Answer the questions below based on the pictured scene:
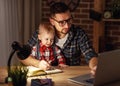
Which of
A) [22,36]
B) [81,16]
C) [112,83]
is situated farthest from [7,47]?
[112,83]

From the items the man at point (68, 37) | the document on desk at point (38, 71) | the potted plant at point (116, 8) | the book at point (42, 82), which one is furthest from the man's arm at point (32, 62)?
the potted plant at point (116, 8)

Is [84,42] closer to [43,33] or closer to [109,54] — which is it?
[43,33]

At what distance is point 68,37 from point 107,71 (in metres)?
0.98

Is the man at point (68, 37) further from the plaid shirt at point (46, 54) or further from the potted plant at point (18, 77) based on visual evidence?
the potted plant at point (18, 77)

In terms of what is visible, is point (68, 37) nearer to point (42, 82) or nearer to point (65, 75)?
point (65, 75)

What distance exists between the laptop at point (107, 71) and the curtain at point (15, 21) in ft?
5.87

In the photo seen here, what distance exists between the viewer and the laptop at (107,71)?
1920mm

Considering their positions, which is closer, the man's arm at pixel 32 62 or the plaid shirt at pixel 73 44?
the man's arm at pixel 32 62

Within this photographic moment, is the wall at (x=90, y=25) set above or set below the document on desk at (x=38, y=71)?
above

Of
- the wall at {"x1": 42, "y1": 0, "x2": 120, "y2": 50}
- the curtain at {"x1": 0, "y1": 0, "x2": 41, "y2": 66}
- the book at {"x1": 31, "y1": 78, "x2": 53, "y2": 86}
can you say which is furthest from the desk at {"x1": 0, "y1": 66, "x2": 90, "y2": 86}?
the wall at {"x1": 42, "y1": 0, "x2": 120, "y2": 50}

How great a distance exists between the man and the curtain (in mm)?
→ 920

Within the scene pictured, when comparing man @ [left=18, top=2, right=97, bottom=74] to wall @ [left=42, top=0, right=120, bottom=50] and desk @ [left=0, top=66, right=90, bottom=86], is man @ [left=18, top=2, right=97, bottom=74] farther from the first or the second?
wall @ [left=42, top=0, right=120, bottom=50]

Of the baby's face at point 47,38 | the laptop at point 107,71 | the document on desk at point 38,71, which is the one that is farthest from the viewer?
the baby's face at point 47,38

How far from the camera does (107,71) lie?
78.0 inches
